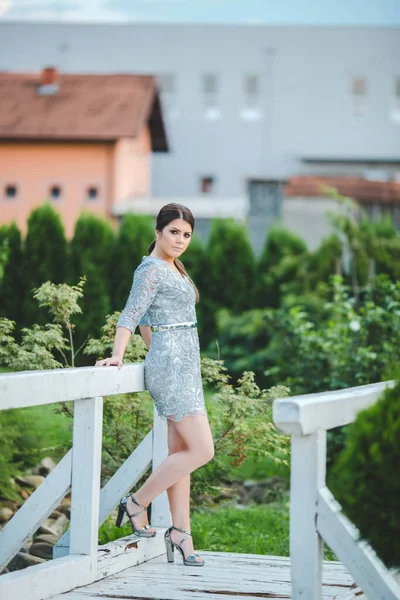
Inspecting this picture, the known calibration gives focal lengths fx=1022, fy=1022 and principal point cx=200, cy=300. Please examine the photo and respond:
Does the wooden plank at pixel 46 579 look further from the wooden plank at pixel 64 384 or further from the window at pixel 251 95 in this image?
the window at pixel 251 95

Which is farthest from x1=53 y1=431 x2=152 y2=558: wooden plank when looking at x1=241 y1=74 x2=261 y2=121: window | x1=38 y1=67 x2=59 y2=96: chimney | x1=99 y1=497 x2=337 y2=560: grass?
x1=241 y1=74 x2=261 y2=121: window

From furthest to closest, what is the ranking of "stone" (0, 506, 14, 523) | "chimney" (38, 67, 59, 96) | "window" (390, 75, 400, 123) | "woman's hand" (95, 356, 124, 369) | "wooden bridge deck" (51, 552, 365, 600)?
1. "window" (390, 75, 400, 123)
2. "chimney" (38, 67, 59, 96)
3. "stone" (0, 506, 14, 523)
4. "woman's hand" (95, 356, 124, 369)
5. "wooden bridge deck" (51, 552, 365, 600)

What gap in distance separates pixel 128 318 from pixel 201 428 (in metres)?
0.58

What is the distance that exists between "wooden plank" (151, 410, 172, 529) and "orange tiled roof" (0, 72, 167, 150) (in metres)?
21.2

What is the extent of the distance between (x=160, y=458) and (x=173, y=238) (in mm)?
1101

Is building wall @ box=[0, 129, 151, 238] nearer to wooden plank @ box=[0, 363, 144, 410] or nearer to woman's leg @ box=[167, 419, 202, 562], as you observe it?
woman's leg @ box=[167, 419, 202, 562]

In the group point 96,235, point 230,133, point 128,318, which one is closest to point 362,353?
point 128,318

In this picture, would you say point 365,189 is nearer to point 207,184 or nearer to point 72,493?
point 207,184

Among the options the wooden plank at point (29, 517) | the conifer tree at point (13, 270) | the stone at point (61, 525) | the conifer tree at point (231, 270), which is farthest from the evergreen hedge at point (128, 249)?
the wooden plank at point (29, 517)

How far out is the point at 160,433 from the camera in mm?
4945

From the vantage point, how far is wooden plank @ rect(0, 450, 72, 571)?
390cm

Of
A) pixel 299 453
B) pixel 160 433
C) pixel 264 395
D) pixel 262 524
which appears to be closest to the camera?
pixel 299 453

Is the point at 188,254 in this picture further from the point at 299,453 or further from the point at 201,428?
the point at 299,453

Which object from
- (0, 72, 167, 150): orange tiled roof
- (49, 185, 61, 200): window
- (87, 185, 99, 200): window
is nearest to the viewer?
(0, 72, 167, 150): orange tiled roof
